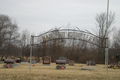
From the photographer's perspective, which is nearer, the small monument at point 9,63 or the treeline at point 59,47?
the small monument at point 9,63

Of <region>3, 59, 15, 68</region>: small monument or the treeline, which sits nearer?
<region>3, 59, 15, 68</region>: small monument

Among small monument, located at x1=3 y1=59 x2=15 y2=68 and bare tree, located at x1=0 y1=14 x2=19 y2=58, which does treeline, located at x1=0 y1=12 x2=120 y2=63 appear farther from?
small monument, located at x1=3 y1=59 x2=15 y2=68

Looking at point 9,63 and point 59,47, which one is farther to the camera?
point 59,47

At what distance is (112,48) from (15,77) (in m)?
39.7

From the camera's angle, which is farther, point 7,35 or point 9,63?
point 7,35

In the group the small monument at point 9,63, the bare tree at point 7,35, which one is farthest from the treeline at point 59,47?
the small monument at point 9,63

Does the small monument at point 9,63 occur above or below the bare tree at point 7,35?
below

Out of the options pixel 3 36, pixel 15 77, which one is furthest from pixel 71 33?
pixel 3 36

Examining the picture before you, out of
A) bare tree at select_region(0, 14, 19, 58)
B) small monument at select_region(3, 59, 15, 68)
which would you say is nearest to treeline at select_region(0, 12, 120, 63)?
bare tree at select_region(0, 14, 19, 58)

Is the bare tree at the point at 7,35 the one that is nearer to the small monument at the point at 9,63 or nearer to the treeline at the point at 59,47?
the treeline at the point at 59,47

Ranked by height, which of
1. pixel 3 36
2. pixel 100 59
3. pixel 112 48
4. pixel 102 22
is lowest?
pixel 100 59

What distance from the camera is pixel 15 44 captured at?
143 ft

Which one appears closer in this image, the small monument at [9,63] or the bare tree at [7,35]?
the small monument at [9,63]

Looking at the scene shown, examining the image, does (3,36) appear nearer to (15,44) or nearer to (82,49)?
(15,44)
